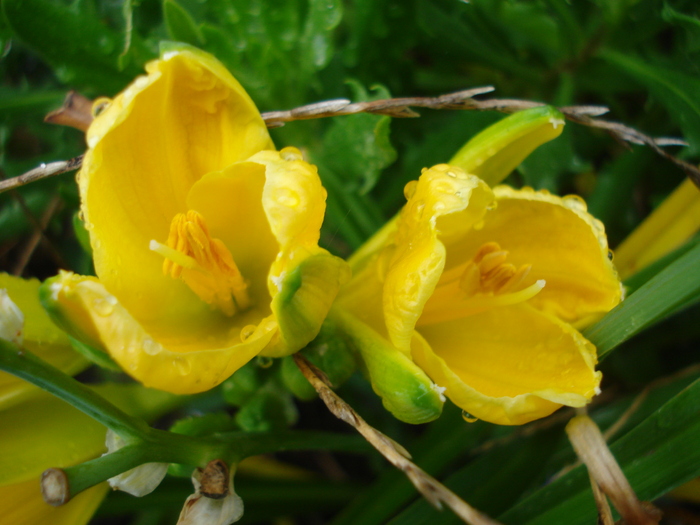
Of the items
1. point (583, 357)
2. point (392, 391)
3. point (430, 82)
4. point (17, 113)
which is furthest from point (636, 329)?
point (17, 113)

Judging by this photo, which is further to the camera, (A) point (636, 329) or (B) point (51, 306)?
(A) point (636, 329)

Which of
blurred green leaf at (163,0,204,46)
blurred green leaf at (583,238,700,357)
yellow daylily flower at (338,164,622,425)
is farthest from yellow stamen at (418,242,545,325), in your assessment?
blurred green leaf at (163,0,204,46)

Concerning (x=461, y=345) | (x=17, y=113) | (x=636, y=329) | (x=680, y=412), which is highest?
(x=636, y=329)

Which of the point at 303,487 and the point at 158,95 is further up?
the point at 158,95

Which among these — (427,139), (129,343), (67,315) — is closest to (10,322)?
(67,315)

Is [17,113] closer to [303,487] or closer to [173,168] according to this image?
[173,168]

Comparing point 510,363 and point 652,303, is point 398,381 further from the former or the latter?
point 652,303

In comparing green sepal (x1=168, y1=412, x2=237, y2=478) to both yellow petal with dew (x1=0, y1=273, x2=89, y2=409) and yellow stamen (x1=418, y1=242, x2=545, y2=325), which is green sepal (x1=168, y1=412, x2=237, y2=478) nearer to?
yellow petal with dew (x1=0, y1=273, x2=89, y2=409)
